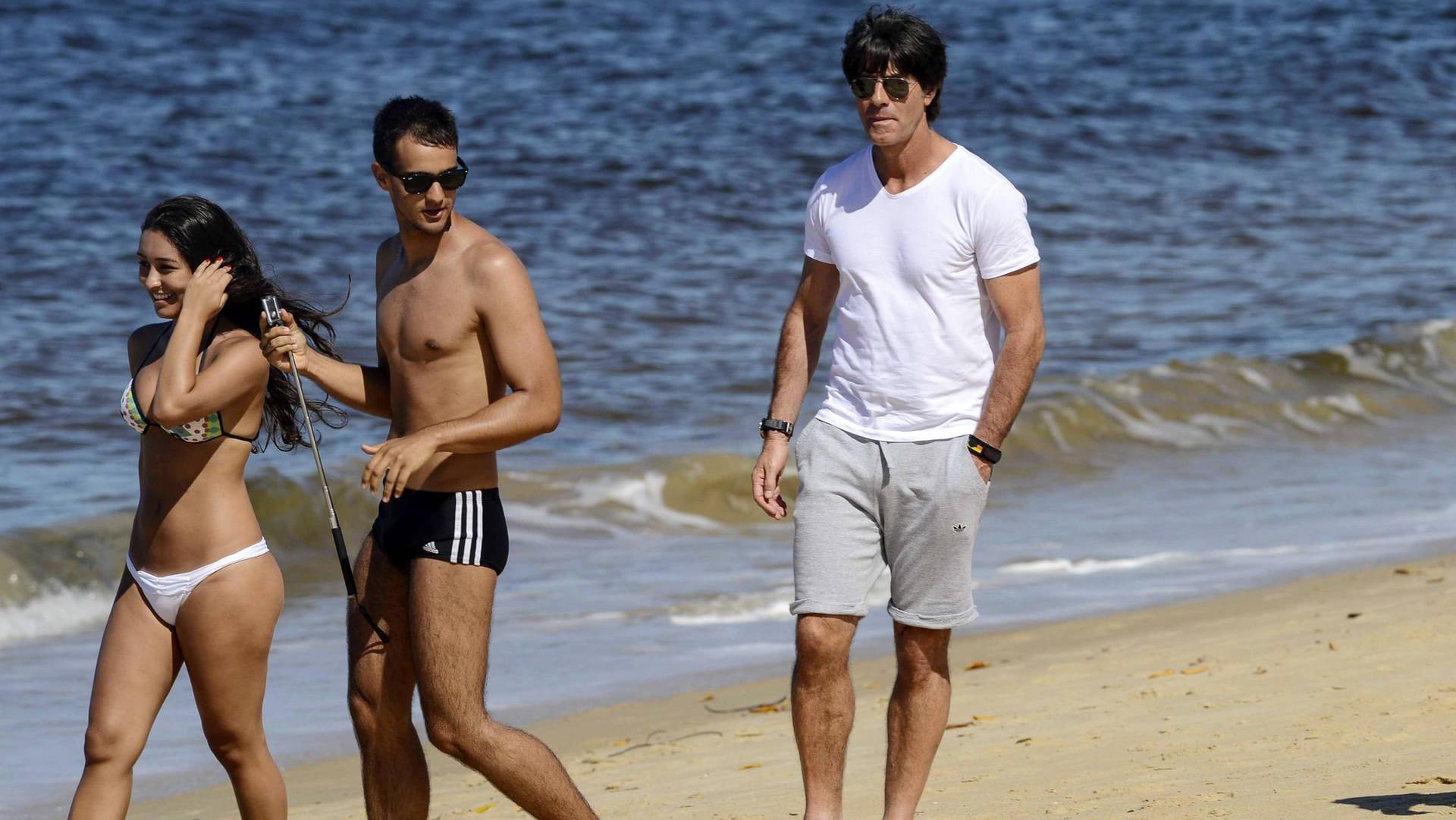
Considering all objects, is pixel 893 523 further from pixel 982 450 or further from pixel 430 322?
pixel 430 322

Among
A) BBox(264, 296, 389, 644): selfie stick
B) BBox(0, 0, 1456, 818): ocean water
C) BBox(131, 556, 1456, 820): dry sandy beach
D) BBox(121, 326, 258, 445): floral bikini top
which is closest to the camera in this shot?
BBox(264, 296, 389, 644): selfie stick

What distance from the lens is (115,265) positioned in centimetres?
1489

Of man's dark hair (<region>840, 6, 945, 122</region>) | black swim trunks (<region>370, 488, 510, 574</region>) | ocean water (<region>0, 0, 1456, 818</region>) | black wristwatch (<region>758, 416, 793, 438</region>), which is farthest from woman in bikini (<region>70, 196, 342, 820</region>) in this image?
ocean water (<region>0, 0, 1456, 818</region>)

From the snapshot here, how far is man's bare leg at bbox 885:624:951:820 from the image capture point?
4.08 m

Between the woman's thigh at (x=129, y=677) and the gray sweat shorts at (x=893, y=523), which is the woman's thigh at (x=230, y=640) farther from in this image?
the gray sweat shorts at (x=893, y=523)

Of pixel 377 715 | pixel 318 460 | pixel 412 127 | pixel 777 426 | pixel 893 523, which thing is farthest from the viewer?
pixel 777 426

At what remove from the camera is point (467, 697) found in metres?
3.81

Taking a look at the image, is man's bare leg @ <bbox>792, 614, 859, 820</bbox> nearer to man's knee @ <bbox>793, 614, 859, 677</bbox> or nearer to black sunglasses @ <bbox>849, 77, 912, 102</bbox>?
man's knee @ <bbox>793, 614, 859, 677</bbox>

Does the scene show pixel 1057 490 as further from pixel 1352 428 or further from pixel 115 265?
pixel 115 265

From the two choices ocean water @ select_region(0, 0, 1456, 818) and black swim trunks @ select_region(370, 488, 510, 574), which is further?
ocean water @ select_region(0, 0, 1456, 818)

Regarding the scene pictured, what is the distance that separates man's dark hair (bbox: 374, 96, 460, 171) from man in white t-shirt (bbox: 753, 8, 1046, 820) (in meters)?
0.86

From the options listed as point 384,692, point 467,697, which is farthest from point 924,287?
point 384,692

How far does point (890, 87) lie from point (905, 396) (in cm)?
68

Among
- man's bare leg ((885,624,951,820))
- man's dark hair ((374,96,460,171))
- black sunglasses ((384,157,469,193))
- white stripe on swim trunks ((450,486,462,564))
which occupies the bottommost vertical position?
man's bare leg ((885,624,951,820))
